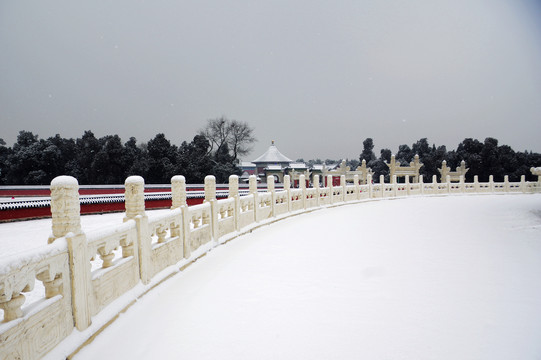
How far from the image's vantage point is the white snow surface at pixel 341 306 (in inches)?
124

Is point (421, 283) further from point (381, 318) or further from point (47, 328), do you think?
point (47, 328)

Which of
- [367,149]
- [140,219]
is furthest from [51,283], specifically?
[367,149]

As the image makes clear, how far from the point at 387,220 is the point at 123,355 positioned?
10.0 meters

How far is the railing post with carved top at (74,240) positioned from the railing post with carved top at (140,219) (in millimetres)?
1214

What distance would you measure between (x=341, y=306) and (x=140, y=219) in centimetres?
263

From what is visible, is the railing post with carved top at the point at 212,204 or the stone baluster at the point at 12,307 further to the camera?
the railing post with carved top at the point at 212,204

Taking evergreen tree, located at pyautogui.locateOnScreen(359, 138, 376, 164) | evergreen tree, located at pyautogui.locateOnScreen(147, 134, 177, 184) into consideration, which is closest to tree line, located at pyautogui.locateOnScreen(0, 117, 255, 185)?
evergreen tree, located at pyautogui.locateOnScreen(147, 134, 177, 184)

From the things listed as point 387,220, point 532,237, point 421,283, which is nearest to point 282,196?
point 387,220

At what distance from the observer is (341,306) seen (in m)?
4.14

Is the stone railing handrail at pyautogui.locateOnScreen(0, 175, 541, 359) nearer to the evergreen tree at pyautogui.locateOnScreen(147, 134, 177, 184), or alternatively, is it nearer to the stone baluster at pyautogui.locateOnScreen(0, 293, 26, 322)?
the stone baluster at pyautogui.locateOnScreen(0, 293, 26, 322)

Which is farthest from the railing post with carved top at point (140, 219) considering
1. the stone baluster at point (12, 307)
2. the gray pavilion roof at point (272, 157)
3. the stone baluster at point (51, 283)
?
the gray pavilion roof at point (272, 157)

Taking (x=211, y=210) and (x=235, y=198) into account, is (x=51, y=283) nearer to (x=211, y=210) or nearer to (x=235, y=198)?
(x=211, y=210)

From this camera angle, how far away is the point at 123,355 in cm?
308

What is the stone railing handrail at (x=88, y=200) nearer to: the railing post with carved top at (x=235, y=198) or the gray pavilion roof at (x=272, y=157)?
the railing post with carved top at (x=235, y=198)
